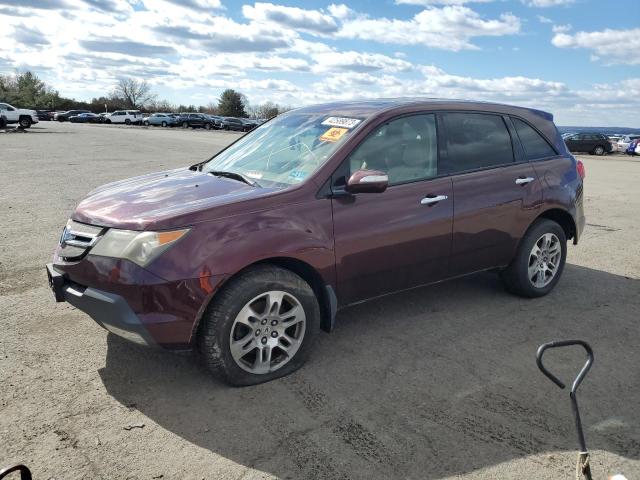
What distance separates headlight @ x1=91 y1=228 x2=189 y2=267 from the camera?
314 cm

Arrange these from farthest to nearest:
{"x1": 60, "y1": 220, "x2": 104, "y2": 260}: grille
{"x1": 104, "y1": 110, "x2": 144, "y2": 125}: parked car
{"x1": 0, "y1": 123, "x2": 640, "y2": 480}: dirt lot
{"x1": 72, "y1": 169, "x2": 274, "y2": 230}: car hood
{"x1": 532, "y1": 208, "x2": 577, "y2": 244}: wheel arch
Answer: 1. {"x1": 104, "y1": 110, "x2": 144, "y2": 125}: parked car
2. {"x1": 532, "y1": 208, "x2": 577, "y2": 244}: wheel arch
3. {"x1": 60, "y1": 220, "x2": 104, "y2": 260}: grille
4. {"x1": 72, "y1": 169, "x2": 274, "y2": 230}: car hood
5. {"x1": 0, "y1": 123, "x2": 640, "y2": 480}: dirt lot

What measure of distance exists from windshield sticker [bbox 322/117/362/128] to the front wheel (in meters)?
2.00

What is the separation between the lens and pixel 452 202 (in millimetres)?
4348

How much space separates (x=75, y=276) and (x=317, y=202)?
5.17ft

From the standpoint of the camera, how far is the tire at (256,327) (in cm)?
328

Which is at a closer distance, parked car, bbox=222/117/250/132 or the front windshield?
the front windshield

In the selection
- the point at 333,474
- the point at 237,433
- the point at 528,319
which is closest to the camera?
the point at 333,474

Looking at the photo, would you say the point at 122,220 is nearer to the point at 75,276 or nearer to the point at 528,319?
the point at 75,276

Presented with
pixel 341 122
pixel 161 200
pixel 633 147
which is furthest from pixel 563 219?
pixel 633 147

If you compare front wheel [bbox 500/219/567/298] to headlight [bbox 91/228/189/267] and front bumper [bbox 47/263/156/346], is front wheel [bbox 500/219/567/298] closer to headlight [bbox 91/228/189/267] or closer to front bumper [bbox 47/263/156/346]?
headlight [bbox 91/228/189/267]

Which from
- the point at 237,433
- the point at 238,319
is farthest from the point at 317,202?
the point at 237,433

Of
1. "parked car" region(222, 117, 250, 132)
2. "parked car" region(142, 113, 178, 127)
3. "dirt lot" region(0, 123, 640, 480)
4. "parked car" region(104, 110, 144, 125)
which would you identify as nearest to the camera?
"dirt lot" region(0, 123, 640, 480)

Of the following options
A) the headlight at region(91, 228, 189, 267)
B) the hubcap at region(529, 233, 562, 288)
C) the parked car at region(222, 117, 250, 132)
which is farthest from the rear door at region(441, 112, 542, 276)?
the parked car at region(222, 117, 250, 132)

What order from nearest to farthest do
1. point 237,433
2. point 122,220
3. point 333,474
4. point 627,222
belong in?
1. point 333,474
2. point 237,433
3. point 122,220
4. point 627,222
